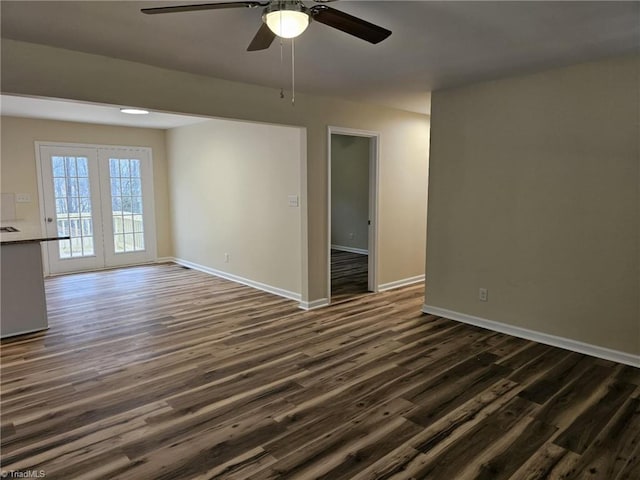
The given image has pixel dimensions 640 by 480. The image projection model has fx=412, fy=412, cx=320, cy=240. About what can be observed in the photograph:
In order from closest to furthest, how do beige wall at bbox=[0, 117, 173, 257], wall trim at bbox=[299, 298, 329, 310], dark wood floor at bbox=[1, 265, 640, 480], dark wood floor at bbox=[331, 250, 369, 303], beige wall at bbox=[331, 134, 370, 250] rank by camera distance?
dark wood floor at bbox=[1, 265, 640, 480]
wall trim at bbox=[299, 298, 329, 310]
dark wood floor at bbox=[331, 250, 369, 303]
beige wall at bbox=[0, 117, 173, 257]
beige wall at bbox=[331, 134, 370, 250]

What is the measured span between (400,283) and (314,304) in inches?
61.7

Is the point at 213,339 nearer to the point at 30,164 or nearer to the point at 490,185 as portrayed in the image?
the point at 490,185

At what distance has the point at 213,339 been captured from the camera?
392cm

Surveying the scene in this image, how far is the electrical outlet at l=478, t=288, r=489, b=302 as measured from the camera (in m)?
4.19

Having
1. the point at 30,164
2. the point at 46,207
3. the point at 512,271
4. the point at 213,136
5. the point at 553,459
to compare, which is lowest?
the point at 553,459

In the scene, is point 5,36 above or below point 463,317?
above

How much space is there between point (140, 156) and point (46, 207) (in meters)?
1.74

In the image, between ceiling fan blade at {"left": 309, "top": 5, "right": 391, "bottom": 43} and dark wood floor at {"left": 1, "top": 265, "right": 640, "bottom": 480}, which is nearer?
ceiling fan blade at {"left": 309, "top": 5, "right": 391, "bottom": 43}

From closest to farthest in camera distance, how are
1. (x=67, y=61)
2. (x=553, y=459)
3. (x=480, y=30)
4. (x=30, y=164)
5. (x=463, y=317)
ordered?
(x=553, y=459)
(x=480, y=30)
(x=67, y=61)
(x=463, y=317)
(x=30, y=164)

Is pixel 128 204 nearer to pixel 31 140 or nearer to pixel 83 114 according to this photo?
pixel 31 140

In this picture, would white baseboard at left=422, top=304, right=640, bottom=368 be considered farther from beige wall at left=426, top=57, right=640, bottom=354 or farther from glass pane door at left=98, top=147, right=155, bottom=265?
glass pane door at left=98, top=147, right=155, bottom=265

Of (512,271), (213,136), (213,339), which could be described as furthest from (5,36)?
(512,271)

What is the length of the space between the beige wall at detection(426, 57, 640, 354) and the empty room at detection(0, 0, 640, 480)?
2 centimetres
